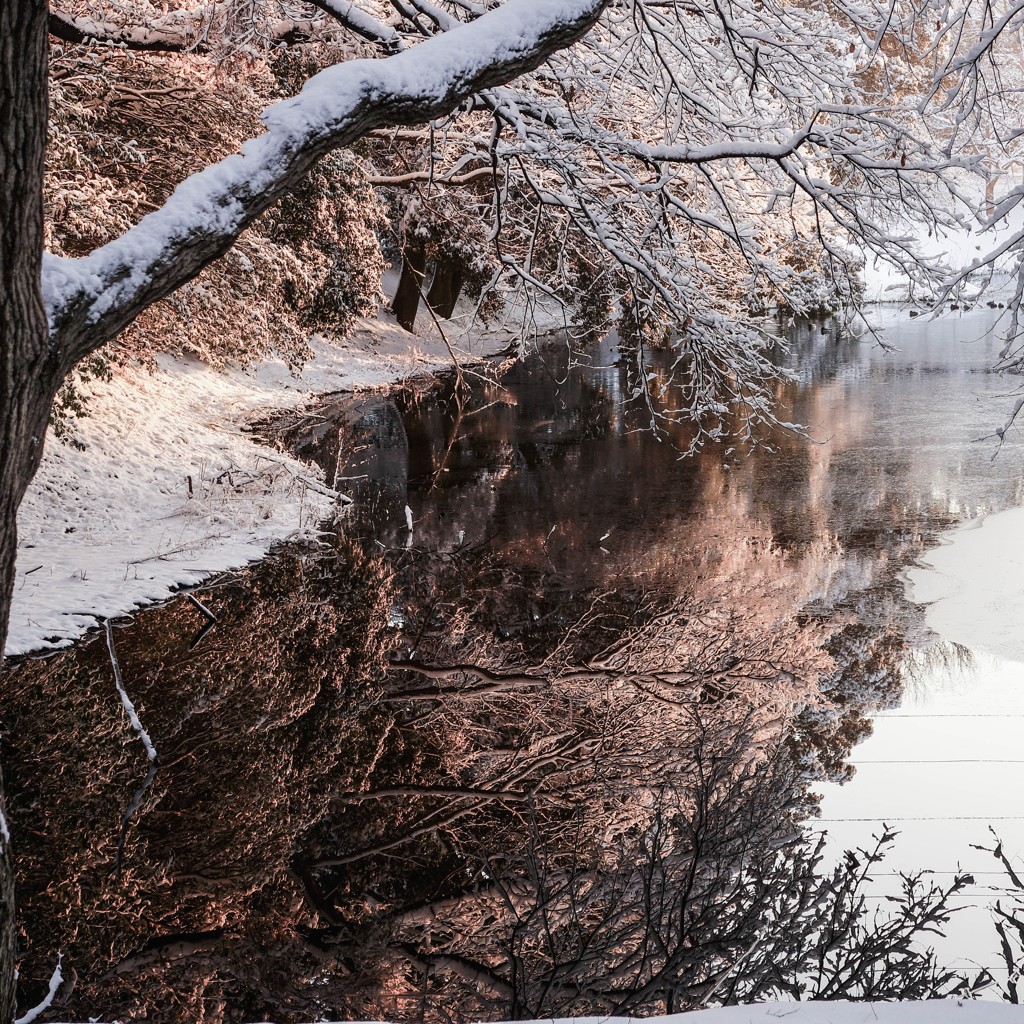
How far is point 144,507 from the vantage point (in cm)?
1216

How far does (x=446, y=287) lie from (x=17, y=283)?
2987 cm

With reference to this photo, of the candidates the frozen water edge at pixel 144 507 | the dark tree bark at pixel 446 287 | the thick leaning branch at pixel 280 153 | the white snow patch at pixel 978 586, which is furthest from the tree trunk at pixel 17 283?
the dark tree bark at pixel 446 287

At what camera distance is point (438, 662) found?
828cm

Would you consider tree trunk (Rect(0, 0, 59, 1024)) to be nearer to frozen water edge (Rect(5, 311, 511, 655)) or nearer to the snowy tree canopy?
the snowy tree canopy

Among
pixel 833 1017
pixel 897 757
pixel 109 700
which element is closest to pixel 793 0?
pixel 897 757

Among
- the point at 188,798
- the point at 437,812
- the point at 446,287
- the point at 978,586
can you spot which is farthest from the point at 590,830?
the point at 446,287

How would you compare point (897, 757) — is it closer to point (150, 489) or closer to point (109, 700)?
point (109, 700)

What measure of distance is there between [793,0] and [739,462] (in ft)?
24.4

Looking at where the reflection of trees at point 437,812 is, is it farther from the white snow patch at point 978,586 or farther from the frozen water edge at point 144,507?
the white snow patch at point 978,586

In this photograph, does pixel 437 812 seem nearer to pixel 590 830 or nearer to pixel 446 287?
pixel 590 830

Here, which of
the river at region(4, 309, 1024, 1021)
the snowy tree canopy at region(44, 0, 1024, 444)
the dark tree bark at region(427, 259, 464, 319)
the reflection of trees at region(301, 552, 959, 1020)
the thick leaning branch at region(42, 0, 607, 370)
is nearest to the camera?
the thick leaning branch at region(42, 0, 607, 370)

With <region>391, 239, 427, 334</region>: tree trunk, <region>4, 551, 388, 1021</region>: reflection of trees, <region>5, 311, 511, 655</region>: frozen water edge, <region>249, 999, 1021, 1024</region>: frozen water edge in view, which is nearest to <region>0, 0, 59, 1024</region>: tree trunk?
<region>249, 999, 1021, 1024</region>: frozen water edge

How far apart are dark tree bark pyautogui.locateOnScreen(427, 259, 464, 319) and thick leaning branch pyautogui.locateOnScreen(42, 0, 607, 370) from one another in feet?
86.6

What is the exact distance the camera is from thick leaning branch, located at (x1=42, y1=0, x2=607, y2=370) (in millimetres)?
2896
